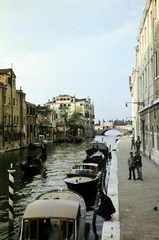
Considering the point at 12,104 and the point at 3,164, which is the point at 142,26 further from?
the point at 12,104

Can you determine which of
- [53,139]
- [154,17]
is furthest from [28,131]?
[154,17]

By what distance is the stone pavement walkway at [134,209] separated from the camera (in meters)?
7.68

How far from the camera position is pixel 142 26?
25.4 meters

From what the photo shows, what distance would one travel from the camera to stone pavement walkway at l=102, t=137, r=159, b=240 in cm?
768

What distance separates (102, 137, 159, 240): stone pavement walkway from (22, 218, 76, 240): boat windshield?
42.6 inches

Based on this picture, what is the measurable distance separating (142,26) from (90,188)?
17.0 m

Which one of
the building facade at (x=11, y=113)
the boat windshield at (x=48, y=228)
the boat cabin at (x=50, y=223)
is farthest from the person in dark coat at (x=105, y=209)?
the building facade at (x=11, y=113)

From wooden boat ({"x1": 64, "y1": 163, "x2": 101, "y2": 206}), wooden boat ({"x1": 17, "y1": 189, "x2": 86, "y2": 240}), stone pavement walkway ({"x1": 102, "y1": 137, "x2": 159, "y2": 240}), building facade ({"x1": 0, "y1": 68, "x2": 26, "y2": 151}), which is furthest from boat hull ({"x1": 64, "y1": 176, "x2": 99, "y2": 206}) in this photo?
building facade ({"x1": 0, "y1": 68, "x2": 26, "y2": 151})

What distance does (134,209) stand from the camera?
979 cm

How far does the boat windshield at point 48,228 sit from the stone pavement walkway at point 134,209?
1.08m

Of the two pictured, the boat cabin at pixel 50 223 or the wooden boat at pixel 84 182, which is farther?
the wooden boat at pixel 84 182

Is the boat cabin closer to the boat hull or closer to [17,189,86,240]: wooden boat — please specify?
[17,189,86,240]: wooden boat

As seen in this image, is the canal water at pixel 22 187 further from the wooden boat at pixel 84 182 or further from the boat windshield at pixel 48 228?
the boat windshield at pixel 48 228

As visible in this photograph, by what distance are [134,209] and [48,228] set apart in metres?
3.72
